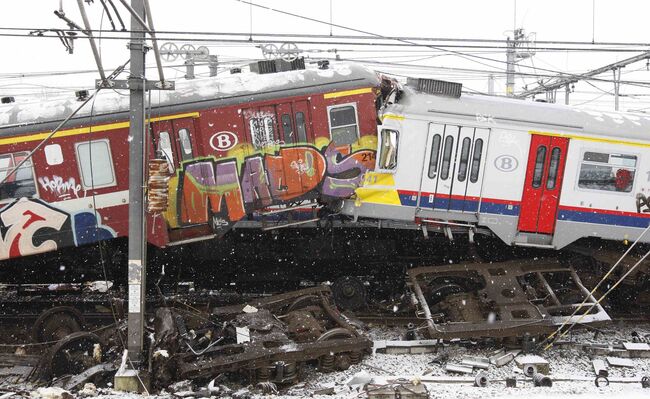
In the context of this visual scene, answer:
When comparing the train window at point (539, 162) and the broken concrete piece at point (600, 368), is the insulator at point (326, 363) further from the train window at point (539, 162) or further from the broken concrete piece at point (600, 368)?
the train window at point (539, 162)

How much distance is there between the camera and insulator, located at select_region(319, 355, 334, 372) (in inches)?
332

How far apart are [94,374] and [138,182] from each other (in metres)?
2.66

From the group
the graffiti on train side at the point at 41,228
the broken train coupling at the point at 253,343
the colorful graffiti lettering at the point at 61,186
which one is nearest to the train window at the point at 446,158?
the broken train coupling at the point at 253,343

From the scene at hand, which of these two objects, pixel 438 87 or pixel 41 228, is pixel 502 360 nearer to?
pixel 438 87

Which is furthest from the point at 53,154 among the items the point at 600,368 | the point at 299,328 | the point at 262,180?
the point at 600,368

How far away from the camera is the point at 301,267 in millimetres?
12367

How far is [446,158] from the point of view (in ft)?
35.9

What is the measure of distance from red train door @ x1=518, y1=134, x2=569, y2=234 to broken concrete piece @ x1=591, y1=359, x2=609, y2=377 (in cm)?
287

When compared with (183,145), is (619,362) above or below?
below

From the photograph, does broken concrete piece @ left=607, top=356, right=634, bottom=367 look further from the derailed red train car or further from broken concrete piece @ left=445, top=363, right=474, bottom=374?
the derailed red train car

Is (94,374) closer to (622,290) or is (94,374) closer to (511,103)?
(511,103)

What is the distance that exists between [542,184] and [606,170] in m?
1.27

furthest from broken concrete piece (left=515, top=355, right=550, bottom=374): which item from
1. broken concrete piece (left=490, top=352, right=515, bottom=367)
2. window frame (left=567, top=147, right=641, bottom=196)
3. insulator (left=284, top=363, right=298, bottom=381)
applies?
window frame (left=567, top=147, right=641, bottom=196)

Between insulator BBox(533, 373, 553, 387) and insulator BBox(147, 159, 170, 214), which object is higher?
insulator BBox(147, 159, 170, 214)
